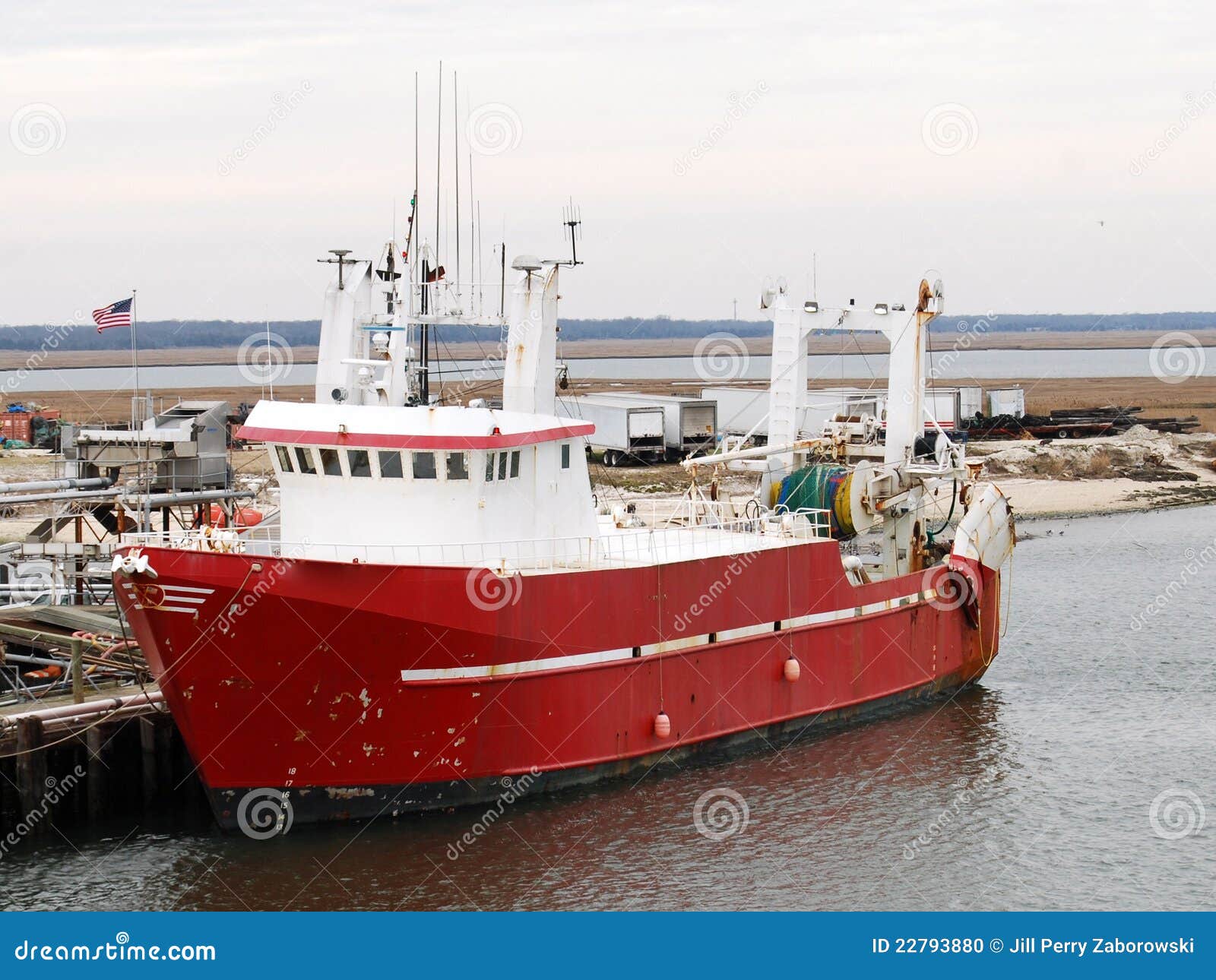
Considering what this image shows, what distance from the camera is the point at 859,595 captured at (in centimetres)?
2609

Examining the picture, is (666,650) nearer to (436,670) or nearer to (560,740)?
(560,740)

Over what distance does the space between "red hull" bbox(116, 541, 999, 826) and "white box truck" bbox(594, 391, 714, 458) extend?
36.0 metres

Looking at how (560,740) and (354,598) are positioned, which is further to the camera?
(560,740)

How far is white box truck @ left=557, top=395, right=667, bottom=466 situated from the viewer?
57188 mm

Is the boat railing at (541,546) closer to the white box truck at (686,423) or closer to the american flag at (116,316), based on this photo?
the american flag at (116,316)

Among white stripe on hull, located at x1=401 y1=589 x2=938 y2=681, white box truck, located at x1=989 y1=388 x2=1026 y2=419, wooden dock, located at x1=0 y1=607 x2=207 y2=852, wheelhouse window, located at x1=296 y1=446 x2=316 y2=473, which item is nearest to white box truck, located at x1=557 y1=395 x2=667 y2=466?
white box truck, located at x1=989 y1=388 x2=1026 y2=419

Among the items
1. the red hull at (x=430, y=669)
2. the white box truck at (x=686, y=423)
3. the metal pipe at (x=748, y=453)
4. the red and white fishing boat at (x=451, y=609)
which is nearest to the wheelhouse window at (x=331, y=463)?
the red and white fishing boat at (x=451, y=609)

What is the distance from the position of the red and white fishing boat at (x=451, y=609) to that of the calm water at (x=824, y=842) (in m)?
0.75

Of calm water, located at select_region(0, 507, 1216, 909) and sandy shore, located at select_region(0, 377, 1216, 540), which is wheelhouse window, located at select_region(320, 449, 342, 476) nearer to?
calm water, located at select_region(0, 507, 1216, 909)

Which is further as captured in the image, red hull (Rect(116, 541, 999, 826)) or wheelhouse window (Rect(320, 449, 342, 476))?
wheelhouse window (Rect(320, 449, 342, 476))

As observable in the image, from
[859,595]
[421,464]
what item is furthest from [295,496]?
[859,595]

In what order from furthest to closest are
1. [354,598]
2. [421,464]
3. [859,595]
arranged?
[859,595], [421,464], [354,598]

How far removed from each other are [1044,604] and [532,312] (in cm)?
1894

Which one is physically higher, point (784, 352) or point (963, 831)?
point (784, 352)
